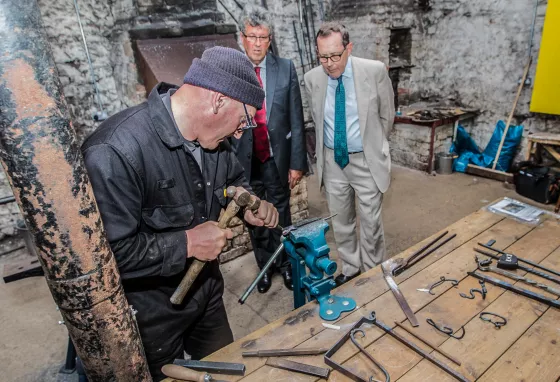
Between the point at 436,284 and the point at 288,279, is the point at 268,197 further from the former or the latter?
the point at 436,284

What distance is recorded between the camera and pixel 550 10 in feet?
15.4

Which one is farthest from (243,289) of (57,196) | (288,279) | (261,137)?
(57,196)

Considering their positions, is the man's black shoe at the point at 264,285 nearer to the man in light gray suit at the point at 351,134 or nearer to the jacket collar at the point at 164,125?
the man in light gray suit at the point at 351,134

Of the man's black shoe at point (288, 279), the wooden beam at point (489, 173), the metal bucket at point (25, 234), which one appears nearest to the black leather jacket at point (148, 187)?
the man's black shoe at point (288, 279)

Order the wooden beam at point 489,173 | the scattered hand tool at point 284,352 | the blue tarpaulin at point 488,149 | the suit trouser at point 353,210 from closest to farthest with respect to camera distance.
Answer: the scattered hand tool at point 284,352 → the suit trouser at point 353,210 → the wooden beam at point 489,173 → the blue tarpaulin at point 488,149

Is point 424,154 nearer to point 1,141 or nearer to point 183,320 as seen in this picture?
point 183,320

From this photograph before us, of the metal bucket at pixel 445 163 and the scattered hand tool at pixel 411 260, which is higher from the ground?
the scattered hand tool at pixel 411 260

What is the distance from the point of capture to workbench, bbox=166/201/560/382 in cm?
144

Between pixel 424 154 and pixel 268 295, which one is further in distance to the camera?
pixel 424 154

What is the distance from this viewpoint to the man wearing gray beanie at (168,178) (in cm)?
134

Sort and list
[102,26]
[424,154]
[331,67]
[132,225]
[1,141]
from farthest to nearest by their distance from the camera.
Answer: [424,154] < [102,26] < [331,67] < [132,225] < [1,141]

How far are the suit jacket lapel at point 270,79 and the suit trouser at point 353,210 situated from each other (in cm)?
61

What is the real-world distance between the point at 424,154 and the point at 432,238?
3955mm

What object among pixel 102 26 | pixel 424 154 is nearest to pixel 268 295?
pixel 102 26
